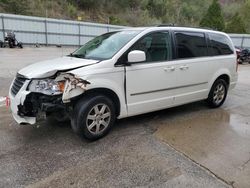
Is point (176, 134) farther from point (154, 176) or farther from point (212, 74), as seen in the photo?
point (212, 74)

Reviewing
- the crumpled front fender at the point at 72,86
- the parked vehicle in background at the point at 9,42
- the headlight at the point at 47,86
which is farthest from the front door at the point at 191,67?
the parked vehicle in background at the point at 9,42

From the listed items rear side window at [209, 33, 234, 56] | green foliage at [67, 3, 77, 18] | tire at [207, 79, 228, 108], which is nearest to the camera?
rear side window at [209, 33, 234, 56]

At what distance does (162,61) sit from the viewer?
462 cm

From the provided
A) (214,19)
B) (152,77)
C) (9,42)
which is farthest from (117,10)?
(152,77)

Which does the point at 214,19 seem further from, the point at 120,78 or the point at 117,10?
the point at 120,78

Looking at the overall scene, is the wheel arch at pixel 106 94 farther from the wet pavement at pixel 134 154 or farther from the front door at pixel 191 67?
the front door at pixel 191 67

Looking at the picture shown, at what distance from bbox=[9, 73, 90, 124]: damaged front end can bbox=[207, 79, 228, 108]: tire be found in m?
3.18

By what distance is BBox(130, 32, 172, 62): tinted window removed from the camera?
4418 millimetres

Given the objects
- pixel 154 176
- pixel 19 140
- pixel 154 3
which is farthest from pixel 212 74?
pixel 154 3

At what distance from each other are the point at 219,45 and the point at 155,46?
193 centimetres

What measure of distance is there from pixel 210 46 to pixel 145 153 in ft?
10.00

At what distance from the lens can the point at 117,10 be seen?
143 feet

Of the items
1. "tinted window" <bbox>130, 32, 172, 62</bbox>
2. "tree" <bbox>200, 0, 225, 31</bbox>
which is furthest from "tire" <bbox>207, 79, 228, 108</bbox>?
"tree" <bbox>200, 0, 225, 31</bbox>

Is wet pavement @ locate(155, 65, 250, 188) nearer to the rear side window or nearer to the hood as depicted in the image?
the rear side window
